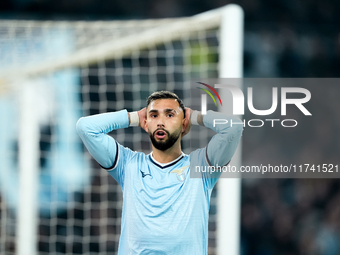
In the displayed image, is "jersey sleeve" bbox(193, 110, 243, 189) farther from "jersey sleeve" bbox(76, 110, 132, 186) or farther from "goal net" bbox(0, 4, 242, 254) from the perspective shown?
"goal net" bbox(0, 4, 242, 254)

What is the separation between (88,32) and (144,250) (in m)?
1.80

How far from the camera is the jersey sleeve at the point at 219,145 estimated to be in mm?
1243

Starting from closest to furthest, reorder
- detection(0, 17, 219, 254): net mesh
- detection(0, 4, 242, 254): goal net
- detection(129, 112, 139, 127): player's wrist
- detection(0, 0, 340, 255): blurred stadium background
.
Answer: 1. detection(129, 112, 139, 127): player's wrist
2. detection(0, 4, 242, 254): goal net
3. detection(0, 17, 219, 254): net mesh
4. detection(0, 0, 340, 255): blurred stadium background

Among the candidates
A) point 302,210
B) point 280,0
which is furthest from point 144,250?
point 280,0

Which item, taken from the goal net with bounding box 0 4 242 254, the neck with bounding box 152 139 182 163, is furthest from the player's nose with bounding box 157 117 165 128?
the goal net with bounding box 0 4 242 254

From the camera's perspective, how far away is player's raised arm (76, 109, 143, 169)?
130cm

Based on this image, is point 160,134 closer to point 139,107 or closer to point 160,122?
point 160,122

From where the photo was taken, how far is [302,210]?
4.30 m

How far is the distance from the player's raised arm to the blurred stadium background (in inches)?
46.1

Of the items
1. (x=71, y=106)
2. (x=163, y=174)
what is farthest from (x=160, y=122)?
(x=71, y=106)

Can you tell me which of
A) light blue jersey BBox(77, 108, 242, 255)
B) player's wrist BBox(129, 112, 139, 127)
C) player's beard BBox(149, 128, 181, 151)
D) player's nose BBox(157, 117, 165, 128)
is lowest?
light blue jersey BBox(77, 108, 242, 255)

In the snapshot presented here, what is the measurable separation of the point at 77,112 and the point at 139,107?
715 mm

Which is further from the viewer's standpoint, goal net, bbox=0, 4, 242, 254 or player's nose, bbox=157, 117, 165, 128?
goal net, bbox=0, 4, 242, 254

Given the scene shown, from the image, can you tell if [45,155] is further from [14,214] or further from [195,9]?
[195,9]
